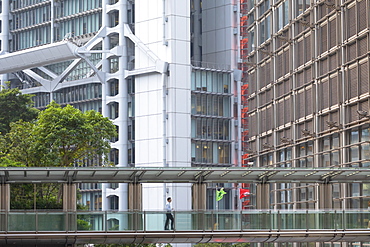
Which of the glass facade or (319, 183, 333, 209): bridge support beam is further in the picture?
the glass facade

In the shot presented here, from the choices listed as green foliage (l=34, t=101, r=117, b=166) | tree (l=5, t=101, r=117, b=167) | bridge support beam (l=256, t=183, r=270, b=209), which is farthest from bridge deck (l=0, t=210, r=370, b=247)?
tree (l=5, t=101, r=117, b=167)

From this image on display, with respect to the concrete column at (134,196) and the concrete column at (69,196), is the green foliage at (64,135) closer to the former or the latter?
the concrete column at (69,196)

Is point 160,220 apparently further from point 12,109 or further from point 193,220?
point 12,109

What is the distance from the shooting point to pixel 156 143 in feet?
313

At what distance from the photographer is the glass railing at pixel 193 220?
37.8 metres

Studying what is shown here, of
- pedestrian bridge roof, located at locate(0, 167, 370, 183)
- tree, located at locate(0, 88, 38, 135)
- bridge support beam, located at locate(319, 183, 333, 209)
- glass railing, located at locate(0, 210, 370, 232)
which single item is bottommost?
glass railing, located at locate(0, 210, 370, 232)

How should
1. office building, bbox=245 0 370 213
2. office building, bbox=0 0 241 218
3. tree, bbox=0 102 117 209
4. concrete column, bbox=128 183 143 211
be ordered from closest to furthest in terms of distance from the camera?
concrete column, bbox=128 183 143 211
office building, bbox=245 0 370 213
tree, bbox=0 102 117 209
office building, bbox=0 0 241 218

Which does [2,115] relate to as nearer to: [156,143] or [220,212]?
[156,143]

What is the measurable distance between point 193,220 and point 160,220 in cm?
149

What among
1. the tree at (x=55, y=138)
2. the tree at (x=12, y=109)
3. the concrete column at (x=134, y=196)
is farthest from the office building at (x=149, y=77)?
the concrete column at (x=134, y=196)

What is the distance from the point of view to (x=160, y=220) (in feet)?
128

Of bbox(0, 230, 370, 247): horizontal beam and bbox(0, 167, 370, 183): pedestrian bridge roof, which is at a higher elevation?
bbox(0, 167, 370, 183): pedestrian bridge roof

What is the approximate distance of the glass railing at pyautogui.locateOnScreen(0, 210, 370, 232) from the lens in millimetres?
37750

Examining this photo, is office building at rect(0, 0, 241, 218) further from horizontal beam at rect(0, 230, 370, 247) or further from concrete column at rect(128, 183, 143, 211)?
horizontal beam at rect(0, 230, 370, 247)
